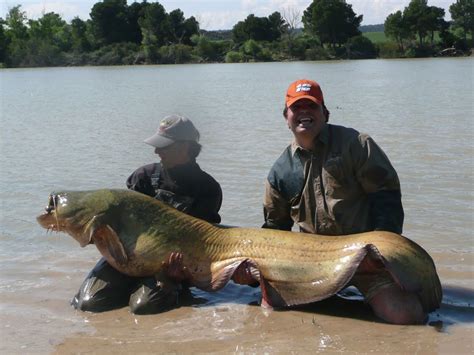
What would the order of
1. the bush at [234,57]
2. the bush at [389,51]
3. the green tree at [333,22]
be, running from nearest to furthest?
1. the bush at [389,51]
2. the bush at [234,57]
3. the green tree at [333,22]

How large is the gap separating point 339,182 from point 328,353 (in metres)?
1.14

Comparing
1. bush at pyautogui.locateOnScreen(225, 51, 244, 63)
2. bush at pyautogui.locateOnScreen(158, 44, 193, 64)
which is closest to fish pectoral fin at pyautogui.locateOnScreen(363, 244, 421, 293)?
bush at pyautogui.locateOnScreen(225, 51, 244, 63)

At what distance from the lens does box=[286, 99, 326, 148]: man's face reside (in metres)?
4.68

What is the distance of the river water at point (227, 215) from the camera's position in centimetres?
439

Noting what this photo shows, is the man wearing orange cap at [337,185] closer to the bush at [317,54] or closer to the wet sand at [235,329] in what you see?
the wet sand at [235,329]

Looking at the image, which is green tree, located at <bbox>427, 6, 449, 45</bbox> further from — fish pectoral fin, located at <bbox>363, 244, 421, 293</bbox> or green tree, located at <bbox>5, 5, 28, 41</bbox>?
fish pectoral fin, located at <bbox>363, 244, 421, 293</bbox>

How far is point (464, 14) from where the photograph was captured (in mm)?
77938

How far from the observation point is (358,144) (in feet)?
15.4

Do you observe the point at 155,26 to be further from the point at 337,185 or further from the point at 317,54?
the point at 337,185

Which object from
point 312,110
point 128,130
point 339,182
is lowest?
point 128,130

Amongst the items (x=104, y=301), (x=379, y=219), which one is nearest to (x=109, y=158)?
(x=104, y=301)

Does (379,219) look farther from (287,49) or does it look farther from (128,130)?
(287,49)

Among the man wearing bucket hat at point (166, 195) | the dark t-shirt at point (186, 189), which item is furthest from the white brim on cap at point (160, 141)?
the dark t-shirt at point (186, 189)

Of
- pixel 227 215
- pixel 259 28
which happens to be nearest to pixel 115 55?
pixel 259 28
